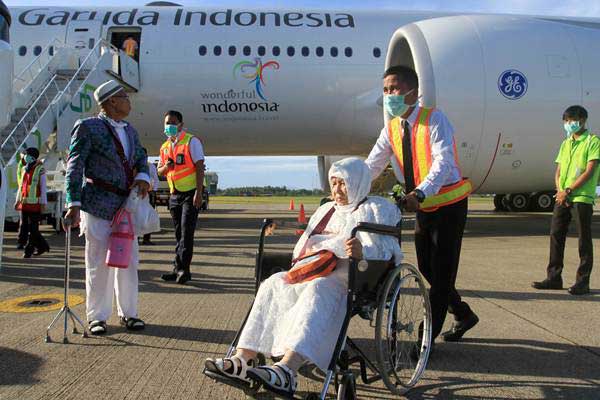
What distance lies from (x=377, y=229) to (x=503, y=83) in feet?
22.7

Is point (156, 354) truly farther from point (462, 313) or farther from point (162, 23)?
point (162, 23)

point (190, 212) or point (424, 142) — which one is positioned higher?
point (424, 142)

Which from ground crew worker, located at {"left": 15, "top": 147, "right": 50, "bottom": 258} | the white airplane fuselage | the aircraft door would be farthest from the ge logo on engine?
the aircraft door

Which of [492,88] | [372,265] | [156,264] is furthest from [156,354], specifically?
[492,88]

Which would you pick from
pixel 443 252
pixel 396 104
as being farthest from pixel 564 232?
pixel 396 104

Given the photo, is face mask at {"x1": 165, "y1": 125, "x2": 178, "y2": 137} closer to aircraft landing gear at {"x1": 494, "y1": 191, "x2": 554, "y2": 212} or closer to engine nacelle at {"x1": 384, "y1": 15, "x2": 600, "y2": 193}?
engine nacelle at {"x1": 384, "y1": 15, "x2": 600, "y2": 193}

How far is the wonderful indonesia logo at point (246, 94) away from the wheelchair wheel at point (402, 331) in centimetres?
826

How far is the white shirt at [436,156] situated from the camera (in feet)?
9.10

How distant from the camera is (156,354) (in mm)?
3014

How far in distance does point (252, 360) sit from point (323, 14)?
34.8 feet

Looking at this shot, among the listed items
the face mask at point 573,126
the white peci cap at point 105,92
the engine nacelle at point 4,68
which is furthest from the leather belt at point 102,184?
the face mask at point 573,126

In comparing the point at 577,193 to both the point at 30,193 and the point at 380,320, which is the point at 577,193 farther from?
the point at 30,193

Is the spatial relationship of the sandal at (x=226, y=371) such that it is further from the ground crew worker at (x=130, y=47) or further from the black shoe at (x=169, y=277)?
the ground crew worker at (x=130, y=47)

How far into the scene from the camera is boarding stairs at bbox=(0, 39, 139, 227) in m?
8.92
